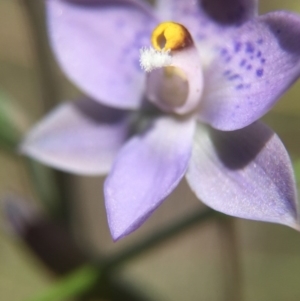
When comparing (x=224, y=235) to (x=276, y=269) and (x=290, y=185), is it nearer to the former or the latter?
(x=290, y=185)

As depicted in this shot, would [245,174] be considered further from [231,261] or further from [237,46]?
[231,261]

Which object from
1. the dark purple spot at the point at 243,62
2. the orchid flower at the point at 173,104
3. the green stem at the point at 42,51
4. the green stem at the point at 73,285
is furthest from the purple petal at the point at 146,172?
the green stem at the point at 42,51

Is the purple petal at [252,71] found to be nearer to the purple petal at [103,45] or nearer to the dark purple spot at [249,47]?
the dark purple spot at [249,47]

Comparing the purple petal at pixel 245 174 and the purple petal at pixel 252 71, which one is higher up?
the purple petal at pixel 252 71

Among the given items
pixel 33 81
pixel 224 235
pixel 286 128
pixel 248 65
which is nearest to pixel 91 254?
pixel 224 235

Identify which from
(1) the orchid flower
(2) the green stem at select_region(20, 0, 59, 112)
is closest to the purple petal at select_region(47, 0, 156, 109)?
(1) the orchid flower

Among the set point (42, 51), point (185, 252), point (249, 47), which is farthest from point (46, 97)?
point (185, 252)

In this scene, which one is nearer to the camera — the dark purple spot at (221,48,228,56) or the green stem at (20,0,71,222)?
the dark purple spot at (221,48,228,56)

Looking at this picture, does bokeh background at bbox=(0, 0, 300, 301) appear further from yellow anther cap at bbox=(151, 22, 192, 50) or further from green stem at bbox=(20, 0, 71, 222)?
yellow anther cap at bbox=(151, 22, 192, 50)
